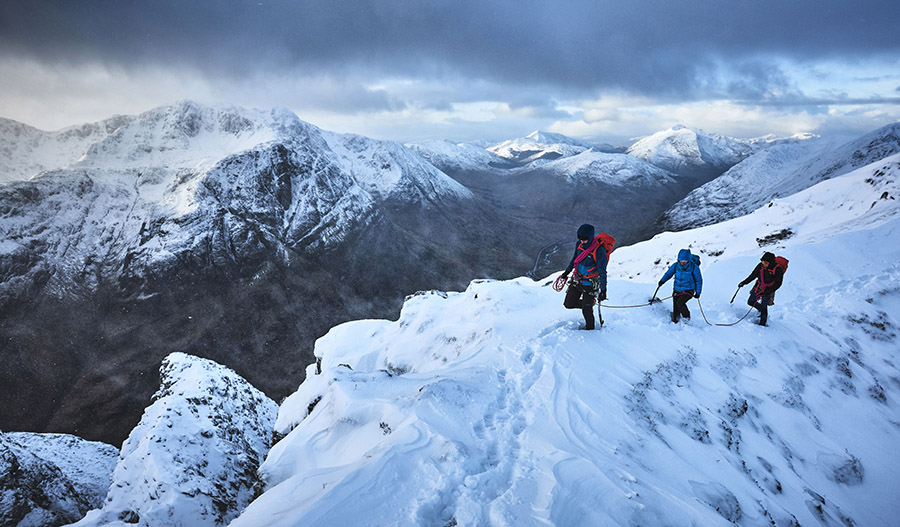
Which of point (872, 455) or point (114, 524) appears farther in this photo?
point (114, 524)

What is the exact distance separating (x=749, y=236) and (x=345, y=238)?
94.1 meters

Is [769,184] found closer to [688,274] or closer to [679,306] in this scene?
[679,306]

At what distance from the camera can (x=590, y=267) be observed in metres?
11.1

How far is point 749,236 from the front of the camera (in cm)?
2777

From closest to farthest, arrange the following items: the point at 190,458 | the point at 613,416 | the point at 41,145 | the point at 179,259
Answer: the point at 613,416 < the point at 190,458 < the point at 179,259 < the point at 41,145

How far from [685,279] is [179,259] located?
3885 inches

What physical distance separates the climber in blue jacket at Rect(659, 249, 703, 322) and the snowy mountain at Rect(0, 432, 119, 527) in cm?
2689

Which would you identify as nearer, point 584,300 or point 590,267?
point 590,267

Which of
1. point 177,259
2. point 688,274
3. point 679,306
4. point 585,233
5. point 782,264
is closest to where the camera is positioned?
point 585,233

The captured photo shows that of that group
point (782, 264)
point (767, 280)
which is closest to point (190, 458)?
point (767, 280)

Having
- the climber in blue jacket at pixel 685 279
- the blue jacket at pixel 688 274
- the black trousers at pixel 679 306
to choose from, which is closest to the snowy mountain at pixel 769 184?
the black trousers at pixel 679 306

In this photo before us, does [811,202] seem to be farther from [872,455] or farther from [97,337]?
[97,337]

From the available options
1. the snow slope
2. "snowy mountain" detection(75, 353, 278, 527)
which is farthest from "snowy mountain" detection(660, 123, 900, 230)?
"snowy mountain" detection(75, 353, 278, 527)

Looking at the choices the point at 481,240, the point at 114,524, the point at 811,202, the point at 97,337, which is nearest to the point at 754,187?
the point at 481,240
